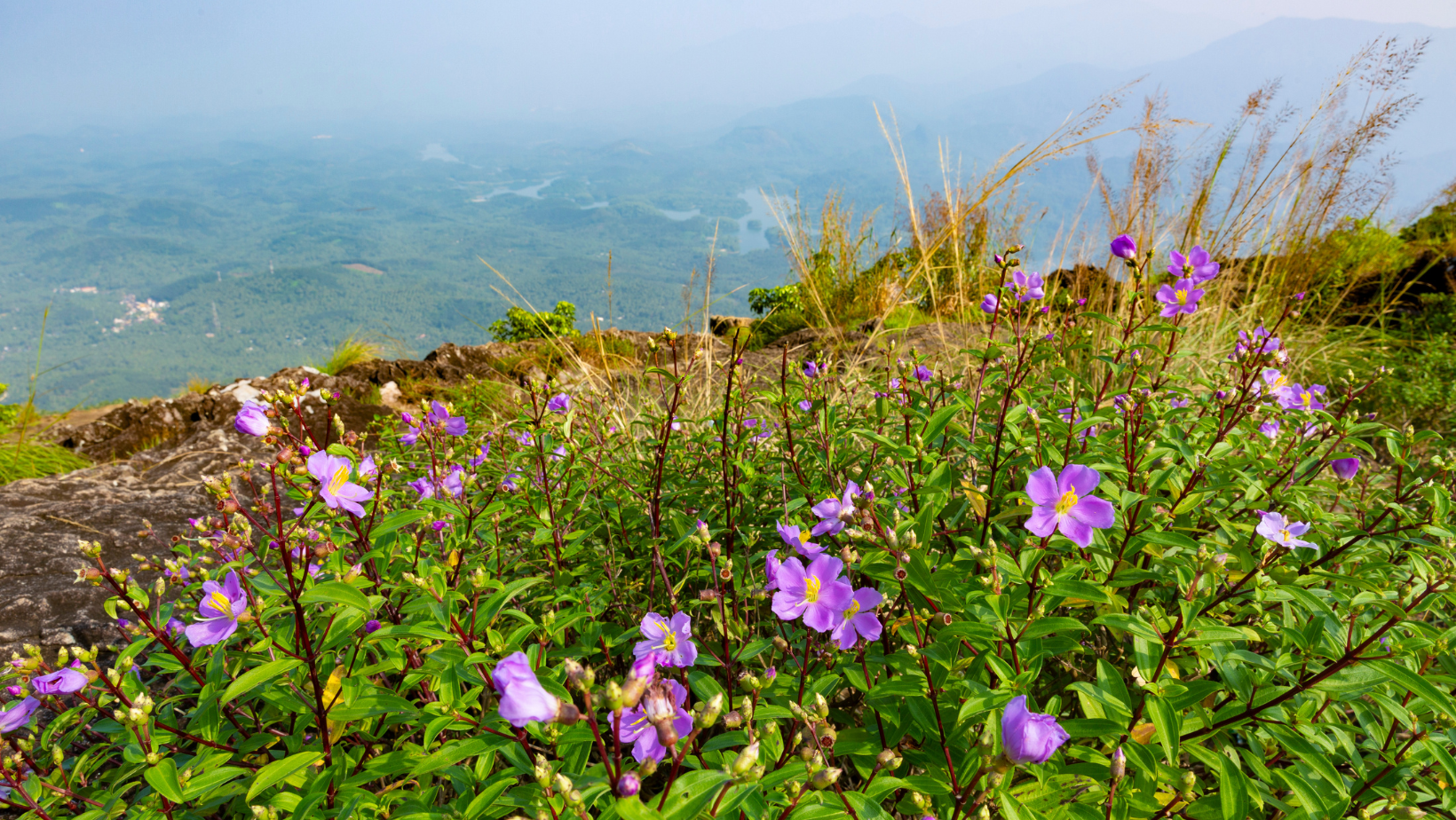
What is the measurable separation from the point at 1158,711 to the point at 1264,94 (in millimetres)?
4832

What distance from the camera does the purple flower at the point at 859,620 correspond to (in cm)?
94

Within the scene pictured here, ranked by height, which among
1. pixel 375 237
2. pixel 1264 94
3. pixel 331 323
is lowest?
pixel 331 323

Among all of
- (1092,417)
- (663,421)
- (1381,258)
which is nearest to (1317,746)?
(1092,417)

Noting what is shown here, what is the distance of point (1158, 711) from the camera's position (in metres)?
0.93

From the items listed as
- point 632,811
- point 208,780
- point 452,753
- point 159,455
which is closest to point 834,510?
point 632,811

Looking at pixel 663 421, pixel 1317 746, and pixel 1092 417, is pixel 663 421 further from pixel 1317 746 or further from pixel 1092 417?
pixel 1317 746

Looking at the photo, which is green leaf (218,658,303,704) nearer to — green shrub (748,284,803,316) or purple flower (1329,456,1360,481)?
purple flower (1329,456,1360,481)

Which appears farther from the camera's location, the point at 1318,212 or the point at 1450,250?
the point at 1450,250

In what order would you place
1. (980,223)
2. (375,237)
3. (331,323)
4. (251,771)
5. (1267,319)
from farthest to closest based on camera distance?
(375,237)
(331,323)
(980,223)
(1267,319)
(251,771)

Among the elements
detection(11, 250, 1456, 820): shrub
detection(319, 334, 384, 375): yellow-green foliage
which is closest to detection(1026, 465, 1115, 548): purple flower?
detection(11, 250, 1456, 820): shrub

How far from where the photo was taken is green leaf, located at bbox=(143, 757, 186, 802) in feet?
2.97

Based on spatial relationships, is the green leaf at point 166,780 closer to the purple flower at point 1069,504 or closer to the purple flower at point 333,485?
the purple flower at point 333,485

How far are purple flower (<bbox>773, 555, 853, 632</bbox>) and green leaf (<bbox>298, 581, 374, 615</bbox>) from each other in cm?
66

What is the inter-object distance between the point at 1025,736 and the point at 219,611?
53.3 inches
